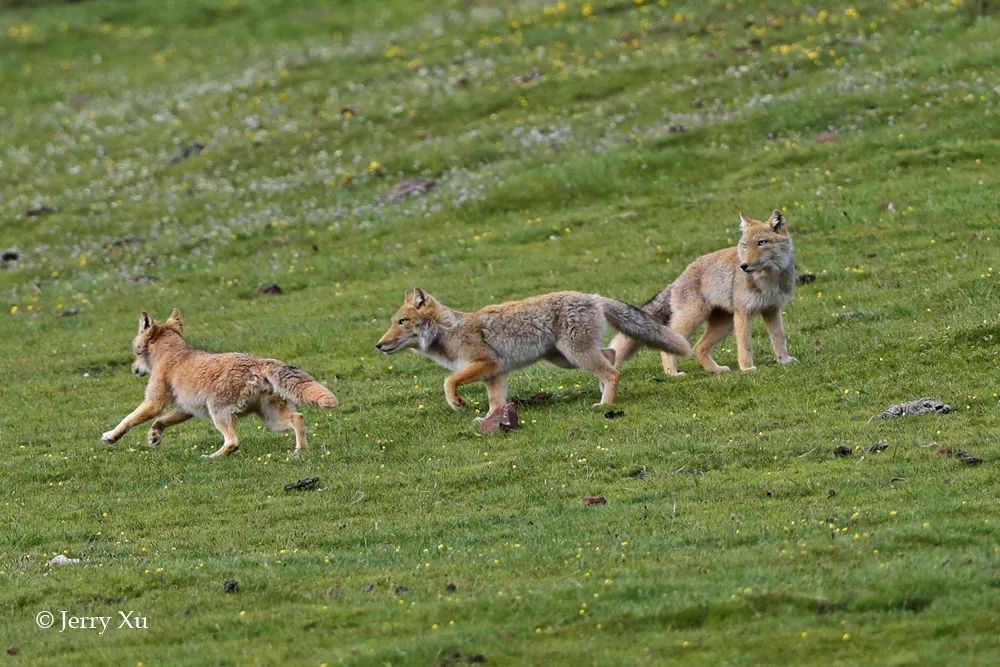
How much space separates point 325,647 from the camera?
42.3 ft

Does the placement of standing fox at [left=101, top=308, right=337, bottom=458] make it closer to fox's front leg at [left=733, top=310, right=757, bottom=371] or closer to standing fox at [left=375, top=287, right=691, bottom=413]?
standing fox at [left=375, top=287, right=691, bottom=413]

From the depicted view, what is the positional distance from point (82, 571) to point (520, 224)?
67.6 feet

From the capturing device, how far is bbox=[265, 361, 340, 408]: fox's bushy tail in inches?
760

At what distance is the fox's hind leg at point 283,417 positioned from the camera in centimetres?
2030

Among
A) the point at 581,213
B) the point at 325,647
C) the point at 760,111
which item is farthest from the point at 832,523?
the point at 760,111

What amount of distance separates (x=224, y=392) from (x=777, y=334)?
7836 millimetres

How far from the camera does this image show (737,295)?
22172mm

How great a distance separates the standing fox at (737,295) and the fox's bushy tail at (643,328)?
0.55 m

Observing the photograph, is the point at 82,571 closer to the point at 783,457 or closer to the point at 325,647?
the point at 325,647

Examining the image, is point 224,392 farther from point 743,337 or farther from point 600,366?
point 743,337

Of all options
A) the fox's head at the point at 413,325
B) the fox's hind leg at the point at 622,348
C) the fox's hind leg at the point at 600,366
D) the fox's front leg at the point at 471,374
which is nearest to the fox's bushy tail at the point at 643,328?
the fox's hind leg at the point at 600,366

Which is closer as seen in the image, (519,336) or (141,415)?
(519,336)


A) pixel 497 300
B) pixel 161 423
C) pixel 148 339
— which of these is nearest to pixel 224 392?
pixel 161 423

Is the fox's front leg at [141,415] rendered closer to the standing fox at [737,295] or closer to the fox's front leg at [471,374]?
the fox's front leg at [471,374]
